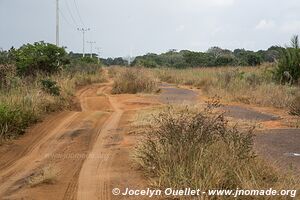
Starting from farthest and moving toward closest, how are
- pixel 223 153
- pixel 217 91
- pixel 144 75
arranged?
pixel 144 75
pixel 217 91
pixel 223 153

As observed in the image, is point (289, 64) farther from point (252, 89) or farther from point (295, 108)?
point (295, 108)

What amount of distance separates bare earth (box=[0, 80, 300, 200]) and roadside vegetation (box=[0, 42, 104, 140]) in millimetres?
417

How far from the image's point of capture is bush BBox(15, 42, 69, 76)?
2360 cm

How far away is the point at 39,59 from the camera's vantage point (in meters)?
24.7

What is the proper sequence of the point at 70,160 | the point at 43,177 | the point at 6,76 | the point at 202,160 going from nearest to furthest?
the point at 202,160 → the point at 43,177 → the point at 70,160 → the point at 6,76

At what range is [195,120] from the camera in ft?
25.3

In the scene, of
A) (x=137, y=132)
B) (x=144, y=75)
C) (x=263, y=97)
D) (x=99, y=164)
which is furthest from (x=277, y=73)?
(x=99, y=164)

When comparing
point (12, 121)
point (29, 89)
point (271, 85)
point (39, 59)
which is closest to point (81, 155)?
point (12, 121)

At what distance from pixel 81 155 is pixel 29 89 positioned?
6.96m

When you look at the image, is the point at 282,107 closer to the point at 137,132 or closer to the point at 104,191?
the point at 137,132

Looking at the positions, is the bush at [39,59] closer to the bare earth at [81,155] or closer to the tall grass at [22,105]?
the tall grass at [22,105]

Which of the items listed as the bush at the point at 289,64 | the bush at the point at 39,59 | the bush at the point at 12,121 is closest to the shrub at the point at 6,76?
the bush at the point at 12,121

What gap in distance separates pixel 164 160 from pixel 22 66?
1762 centimetres

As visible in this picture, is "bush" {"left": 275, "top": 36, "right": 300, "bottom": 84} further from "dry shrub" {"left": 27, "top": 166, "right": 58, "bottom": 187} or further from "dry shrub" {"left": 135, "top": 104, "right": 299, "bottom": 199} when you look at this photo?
"dry shrub" {"left": 27, "top": 166, "right": 58, "bottom": 187}
